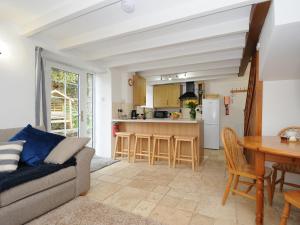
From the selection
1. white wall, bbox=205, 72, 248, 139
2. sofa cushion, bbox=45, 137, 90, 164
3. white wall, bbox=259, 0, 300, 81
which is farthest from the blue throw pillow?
white wall, bbox=205, 72, 248, 139

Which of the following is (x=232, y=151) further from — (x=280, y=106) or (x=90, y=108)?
(x=90, y=108)

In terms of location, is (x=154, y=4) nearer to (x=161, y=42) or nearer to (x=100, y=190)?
(x=161, y=42)

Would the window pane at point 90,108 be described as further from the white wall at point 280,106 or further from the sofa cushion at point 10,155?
the white wall at point 280,106

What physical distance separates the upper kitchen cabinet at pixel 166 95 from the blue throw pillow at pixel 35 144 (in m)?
4.52

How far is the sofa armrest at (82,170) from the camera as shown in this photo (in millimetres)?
2225

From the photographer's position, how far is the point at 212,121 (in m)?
5.39

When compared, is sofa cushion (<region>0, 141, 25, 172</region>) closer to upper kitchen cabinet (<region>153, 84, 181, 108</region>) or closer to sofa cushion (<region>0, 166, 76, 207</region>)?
sofa cushion (<region>0, 166, 76, 207</region>)

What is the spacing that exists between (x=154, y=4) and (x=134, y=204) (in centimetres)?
242

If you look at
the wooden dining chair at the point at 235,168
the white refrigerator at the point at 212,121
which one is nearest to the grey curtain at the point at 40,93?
the wooden dining chair at the point at 235,168

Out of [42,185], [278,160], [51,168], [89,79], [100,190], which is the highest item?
[89,79]

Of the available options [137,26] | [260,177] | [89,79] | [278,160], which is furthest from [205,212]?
[89,79]

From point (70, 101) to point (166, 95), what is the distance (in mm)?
3595

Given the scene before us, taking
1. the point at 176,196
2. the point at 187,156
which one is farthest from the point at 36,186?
the point at 187,156

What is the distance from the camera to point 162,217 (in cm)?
184
